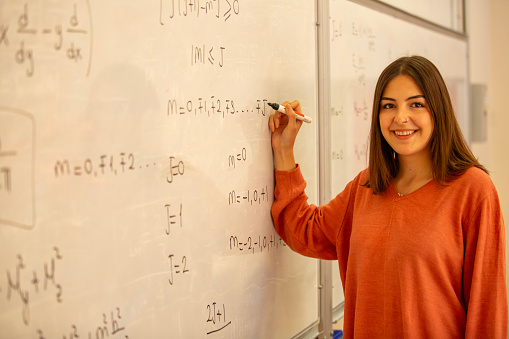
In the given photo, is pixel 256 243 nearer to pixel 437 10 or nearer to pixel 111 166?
pixel 111 166

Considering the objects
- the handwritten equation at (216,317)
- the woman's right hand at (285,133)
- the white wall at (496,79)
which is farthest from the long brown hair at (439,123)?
the white wall at (496,79)

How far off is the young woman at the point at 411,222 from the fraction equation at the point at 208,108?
0.12 m

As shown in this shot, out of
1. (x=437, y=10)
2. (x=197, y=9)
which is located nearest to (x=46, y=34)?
(x=197, y=9)

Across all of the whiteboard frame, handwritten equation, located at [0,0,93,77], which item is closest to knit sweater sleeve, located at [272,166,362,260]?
handwritten equation, located at [0,0,93,77]

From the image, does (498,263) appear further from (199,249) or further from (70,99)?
(70,99)

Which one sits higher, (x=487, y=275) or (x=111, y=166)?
(x=111, y=166)

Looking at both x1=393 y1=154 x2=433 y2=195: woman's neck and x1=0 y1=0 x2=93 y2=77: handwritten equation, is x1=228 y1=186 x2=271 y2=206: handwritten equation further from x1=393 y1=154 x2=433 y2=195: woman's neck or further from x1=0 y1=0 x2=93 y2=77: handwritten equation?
x1=0 y1=0 x2=93 y2=77: handwritten equation

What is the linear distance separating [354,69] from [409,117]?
1.98 ft

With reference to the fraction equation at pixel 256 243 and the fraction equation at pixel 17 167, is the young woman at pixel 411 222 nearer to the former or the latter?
the fraction equation at pixel 256 243

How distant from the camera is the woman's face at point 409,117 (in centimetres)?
124

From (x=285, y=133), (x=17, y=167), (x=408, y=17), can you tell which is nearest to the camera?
(x=17, y=167)

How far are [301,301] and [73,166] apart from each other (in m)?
0.94

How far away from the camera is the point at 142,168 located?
100 cm

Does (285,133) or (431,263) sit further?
(285,133)
